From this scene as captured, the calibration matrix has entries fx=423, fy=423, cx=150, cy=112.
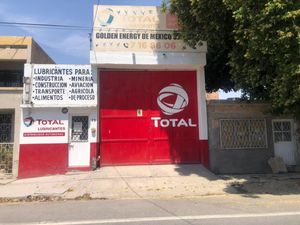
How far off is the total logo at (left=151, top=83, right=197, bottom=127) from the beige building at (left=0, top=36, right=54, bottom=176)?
549 cm

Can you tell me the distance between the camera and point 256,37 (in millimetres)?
11672

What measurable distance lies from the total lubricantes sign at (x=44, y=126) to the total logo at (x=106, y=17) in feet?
12.7

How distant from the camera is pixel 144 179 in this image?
14.7m

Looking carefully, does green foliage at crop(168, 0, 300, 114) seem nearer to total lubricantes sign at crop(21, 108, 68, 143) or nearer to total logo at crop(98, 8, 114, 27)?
total logo at crop(98, 8, 114, 27)

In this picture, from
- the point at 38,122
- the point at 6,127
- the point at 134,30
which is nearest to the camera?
the point at 38,122

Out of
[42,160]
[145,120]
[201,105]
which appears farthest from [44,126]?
A: [201,105]

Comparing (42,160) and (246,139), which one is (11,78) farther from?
(246,139)

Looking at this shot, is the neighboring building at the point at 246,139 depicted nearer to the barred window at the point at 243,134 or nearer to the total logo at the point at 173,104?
the barred window at the point at 243,134

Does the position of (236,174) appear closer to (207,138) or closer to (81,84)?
(207,138)

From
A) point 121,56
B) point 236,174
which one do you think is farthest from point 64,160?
point 236,174

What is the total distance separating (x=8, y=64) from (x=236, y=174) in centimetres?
1133

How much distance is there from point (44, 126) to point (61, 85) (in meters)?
1.70

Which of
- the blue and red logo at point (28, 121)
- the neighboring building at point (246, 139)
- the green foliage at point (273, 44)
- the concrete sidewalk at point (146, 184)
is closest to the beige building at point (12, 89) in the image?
the blue and red logo at point (28, 121)

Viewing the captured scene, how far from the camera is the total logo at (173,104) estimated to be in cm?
1678
